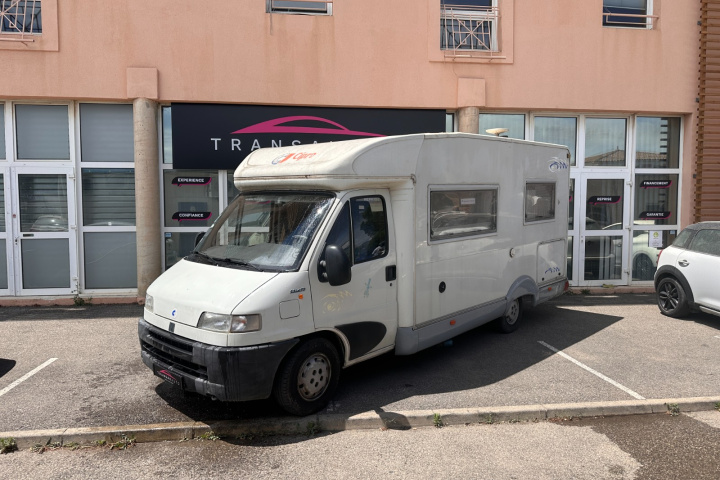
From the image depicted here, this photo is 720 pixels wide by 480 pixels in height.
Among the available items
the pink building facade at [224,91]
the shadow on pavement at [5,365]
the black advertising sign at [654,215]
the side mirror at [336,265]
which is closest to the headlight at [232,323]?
the side mirror at [336,265]

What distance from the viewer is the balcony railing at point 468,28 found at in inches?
411

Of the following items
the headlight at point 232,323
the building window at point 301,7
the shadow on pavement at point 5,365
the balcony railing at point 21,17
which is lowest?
the shadow on pavement at point 5,365

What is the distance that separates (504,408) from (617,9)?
9.42 m

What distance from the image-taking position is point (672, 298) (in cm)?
868

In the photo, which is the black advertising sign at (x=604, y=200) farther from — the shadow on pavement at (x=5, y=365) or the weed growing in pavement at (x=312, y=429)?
the shadow on pavement at (x=5, y=365)

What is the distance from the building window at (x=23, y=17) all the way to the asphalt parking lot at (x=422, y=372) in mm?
4907

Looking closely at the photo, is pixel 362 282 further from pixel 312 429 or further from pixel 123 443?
pixel 123 443

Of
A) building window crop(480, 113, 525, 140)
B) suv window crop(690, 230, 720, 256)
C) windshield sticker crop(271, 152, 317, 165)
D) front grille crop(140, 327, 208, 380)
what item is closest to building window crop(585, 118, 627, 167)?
building window crop(480, 113, 525, 140)

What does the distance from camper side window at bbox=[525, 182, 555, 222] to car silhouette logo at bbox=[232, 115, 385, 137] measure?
3.44 metres

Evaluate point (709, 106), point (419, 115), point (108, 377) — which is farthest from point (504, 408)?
point (709, 106)

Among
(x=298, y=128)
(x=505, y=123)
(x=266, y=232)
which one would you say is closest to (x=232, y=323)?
(x=266, y=232)

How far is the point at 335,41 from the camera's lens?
9859 mm

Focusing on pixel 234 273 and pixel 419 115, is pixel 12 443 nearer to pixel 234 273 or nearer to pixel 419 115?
pixel 234 273

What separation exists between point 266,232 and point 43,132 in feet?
22.1
